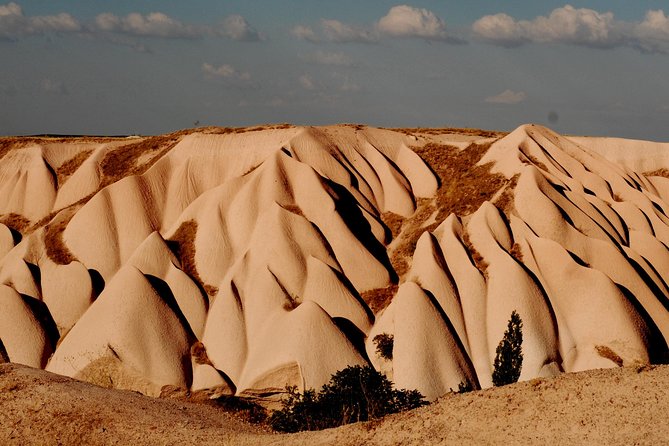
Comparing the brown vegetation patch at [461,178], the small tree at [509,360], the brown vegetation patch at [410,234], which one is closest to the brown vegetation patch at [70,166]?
the brown vegetation patch at [461,178]

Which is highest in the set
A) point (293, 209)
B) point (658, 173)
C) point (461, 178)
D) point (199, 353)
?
point (461, 178)

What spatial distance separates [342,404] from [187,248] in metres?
22.7

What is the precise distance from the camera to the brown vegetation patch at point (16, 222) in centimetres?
5706

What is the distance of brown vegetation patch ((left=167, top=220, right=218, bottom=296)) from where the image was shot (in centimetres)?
4660

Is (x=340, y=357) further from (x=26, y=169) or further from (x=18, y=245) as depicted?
(x=26, y=169)

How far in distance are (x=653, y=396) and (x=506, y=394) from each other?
351cm

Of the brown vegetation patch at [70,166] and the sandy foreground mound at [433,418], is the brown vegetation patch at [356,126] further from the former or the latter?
the sandy foreground mound at [433,418]

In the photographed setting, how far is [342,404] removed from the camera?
2856 cm

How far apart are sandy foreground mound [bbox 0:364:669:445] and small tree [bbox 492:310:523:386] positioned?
1348 centimetres

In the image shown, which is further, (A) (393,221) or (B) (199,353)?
(A) (393,221)

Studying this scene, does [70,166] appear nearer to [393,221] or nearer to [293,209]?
[293,209]

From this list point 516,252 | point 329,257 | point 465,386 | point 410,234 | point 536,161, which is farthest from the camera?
point 536,161

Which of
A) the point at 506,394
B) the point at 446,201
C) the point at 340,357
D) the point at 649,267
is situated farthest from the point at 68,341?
the point at 649,267

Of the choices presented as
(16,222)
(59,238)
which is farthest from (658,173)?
(16,222)
